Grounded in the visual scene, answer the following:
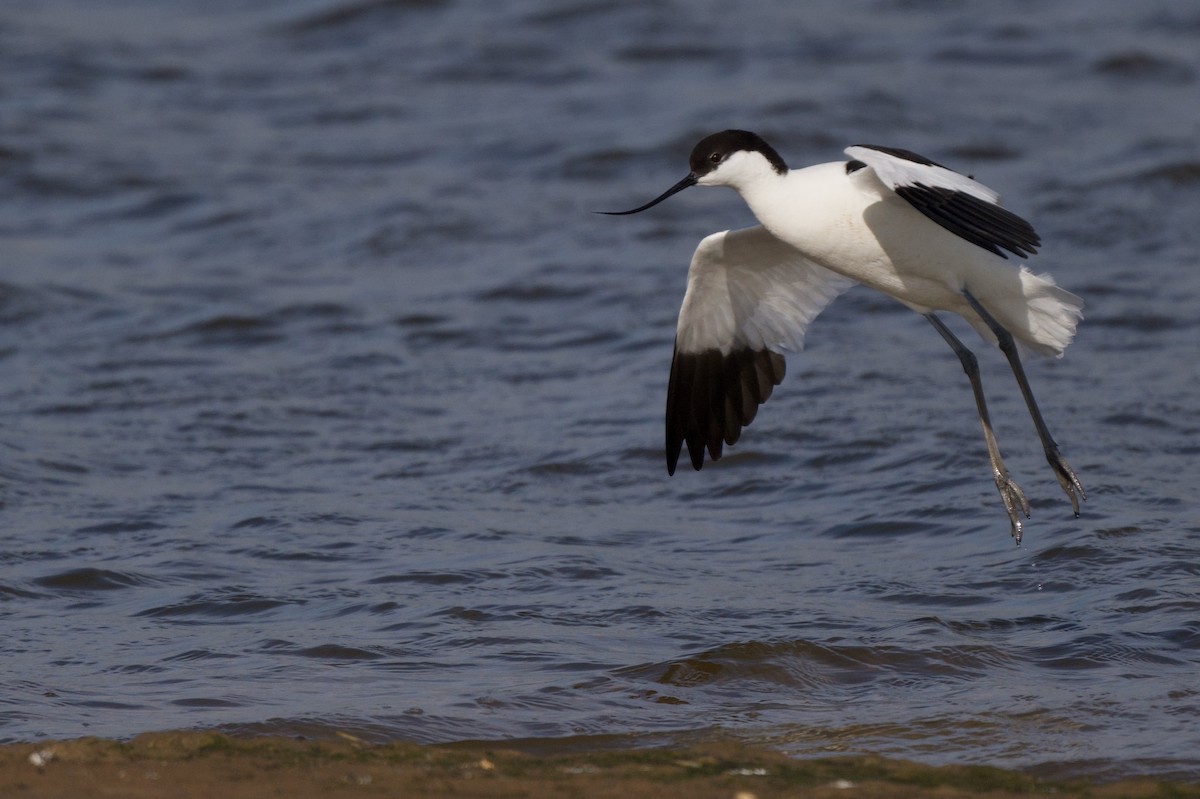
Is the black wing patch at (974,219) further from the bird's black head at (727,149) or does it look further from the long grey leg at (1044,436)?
the long grey leg at (1044,436)

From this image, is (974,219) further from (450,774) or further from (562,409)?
(562,409)

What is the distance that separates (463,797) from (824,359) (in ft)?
19.3

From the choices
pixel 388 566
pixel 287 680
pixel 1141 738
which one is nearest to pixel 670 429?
pixel 388 566

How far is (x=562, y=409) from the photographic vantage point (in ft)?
29.9

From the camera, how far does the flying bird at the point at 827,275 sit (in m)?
6.11

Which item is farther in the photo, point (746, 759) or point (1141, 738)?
point (1141, 738)

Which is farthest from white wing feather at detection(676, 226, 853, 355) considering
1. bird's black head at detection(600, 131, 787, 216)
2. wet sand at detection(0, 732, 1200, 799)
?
wet sand at detection(0, 732, 1200, 799)

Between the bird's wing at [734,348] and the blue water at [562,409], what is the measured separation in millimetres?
501

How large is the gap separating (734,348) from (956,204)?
6.43ft

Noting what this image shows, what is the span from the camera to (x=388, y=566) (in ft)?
22.4

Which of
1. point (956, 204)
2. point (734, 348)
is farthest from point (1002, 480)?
point (956, 204)

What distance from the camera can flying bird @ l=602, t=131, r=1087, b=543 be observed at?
6.11 meters

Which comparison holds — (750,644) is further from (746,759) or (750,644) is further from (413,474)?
(413,474)

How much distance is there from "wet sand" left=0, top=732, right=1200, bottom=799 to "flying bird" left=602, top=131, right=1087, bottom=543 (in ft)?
5.83
